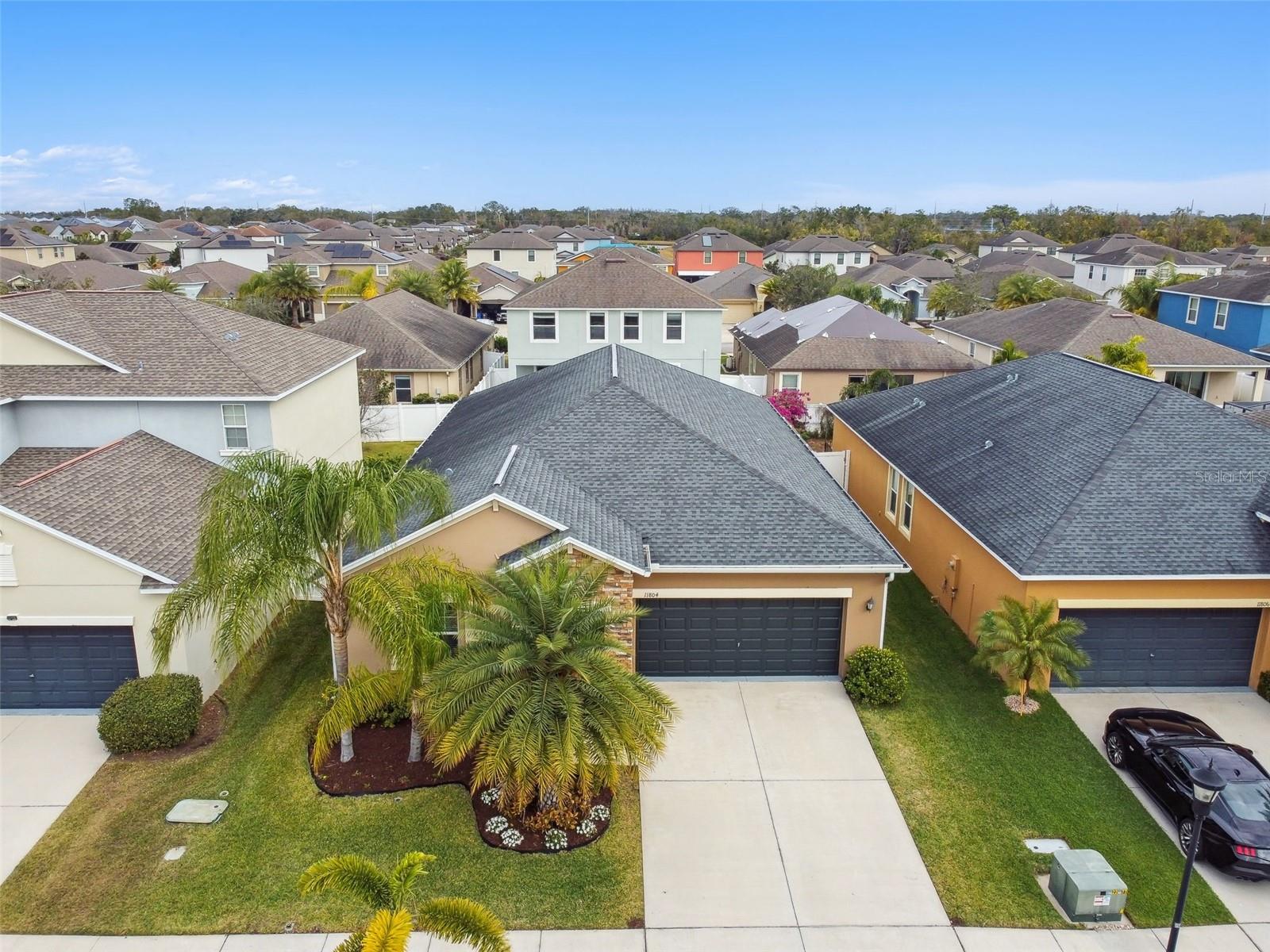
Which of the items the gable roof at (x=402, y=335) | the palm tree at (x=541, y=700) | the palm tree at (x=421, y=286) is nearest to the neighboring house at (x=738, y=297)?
the palm tree at (x=421, y=286)

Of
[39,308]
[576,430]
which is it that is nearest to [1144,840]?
[576,430]

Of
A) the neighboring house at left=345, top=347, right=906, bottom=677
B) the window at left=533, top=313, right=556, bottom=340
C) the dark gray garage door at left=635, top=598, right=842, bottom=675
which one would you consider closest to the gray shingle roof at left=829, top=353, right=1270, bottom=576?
the neighboring house at left=345, top=347, right=906, bottom=677

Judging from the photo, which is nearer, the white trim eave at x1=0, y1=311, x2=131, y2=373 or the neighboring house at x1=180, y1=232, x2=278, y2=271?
the white trim eave at x1=0, y1=311, x2=131, y2=373

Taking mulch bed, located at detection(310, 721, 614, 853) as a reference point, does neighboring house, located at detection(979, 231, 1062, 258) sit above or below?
above

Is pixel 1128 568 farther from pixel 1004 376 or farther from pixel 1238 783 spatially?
pixel 1004 376

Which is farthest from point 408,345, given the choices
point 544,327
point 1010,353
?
point 1010,353

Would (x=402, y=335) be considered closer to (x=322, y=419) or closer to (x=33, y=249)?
(x=322, y=419)

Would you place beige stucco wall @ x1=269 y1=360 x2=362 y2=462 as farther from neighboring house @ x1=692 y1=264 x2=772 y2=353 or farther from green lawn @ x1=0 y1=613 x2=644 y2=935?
neighboring house @ x1=692 y1=264 x2=772 y2=353
